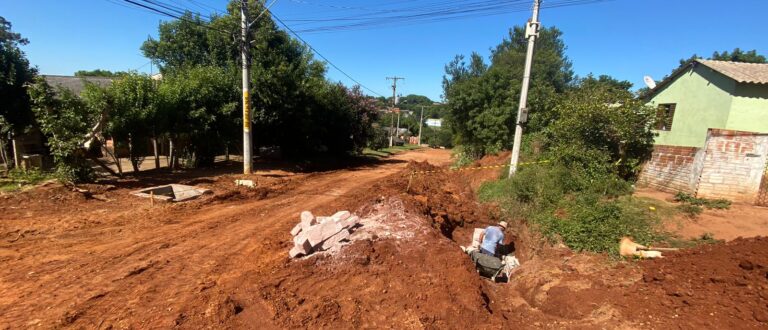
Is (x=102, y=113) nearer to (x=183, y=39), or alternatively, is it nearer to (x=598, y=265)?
(x=183, y=39)

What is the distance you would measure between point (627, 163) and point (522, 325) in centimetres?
917

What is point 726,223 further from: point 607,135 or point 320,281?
point 320,281

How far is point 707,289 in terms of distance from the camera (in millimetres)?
4852

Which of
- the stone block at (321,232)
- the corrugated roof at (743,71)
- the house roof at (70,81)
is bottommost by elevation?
the stone block at (321,232)

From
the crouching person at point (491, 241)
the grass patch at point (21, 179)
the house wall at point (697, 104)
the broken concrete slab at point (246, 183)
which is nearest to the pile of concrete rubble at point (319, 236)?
the crouching person at point (491, 241)

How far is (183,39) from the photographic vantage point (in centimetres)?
1867

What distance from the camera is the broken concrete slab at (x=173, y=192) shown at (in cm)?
999

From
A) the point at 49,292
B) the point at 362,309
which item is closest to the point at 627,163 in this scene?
the point at 362,309

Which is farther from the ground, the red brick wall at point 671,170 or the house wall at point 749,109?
the house wall at point 749,109

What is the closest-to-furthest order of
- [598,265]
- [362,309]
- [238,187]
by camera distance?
1. [362,309]
2. [598,265]
3. [238,187]

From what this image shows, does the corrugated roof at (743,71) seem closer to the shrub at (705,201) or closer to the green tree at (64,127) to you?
the shrub at (705,201)

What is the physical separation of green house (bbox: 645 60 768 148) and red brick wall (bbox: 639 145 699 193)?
6.15 feet

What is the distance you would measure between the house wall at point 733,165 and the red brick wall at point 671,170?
0.37 metres

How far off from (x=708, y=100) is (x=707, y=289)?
9.83 m
